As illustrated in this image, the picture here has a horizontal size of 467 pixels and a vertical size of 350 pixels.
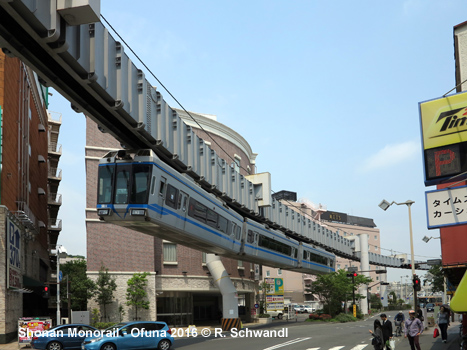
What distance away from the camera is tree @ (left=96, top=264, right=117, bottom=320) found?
4310 centimetres

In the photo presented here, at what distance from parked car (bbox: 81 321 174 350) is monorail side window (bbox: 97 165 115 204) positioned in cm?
691

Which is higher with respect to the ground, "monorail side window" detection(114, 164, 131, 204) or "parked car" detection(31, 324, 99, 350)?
"monorail side window" detection(114, 164, 131, 204)

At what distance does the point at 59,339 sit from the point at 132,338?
495 cm

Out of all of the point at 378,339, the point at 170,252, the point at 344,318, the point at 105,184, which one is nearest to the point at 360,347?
the point at 378,339

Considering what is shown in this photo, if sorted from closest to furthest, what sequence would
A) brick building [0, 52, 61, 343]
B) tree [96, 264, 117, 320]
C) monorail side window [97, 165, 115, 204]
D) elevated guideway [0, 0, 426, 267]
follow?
elevated guideway [0, 0, 426, 267] < monorail side window [97, 165, 115, 204] < brick building [0, 52, 61, 343] < tree [96, 264, 117, 320]

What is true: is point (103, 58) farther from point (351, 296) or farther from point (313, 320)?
point (351, 296)

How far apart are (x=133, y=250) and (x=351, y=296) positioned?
28739 millimetres

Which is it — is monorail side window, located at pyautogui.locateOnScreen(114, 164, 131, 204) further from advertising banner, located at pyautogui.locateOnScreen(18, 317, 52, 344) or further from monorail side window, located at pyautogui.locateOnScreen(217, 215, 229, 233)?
advertising banner, located at pyautogui.locateOnScreen(18, 317, 52, 344)

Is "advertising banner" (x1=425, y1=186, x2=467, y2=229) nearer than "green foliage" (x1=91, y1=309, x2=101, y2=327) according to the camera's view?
Yes

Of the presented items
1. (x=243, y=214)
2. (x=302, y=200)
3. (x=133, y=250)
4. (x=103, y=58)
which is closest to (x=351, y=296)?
(x=133, y=250)

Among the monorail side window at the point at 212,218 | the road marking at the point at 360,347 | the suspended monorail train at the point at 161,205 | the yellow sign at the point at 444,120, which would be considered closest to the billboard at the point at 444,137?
the yellow sign at the point at 444,120

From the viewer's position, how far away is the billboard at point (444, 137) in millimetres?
17031

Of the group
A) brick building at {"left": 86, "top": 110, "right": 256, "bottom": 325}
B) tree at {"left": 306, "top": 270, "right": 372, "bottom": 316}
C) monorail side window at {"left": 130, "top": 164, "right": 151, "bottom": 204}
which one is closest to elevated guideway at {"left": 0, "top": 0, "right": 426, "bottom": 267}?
monorail side window at {"left": 130, "top": 164, "right": 151, "bottom": 204}

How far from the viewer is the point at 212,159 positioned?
29.1m
